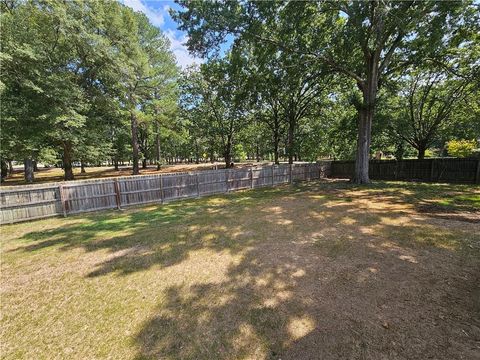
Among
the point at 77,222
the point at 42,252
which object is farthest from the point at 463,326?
the point at 77,222

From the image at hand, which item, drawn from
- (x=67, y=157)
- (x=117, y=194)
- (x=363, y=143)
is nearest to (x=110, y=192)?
(x=117, y=194)

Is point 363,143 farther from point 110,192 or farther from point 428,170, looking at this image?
point 110,192

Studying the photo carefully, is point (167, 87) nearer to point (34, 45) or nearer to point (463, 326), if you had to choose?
point (34, 45)

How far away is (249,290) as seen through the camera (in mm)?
3451

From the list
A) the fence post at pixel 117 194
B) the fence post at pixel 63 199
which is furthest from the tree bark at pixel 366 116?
the fence post at pixel 63 199

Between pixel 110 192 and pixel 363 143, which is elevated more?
pixel 363 143

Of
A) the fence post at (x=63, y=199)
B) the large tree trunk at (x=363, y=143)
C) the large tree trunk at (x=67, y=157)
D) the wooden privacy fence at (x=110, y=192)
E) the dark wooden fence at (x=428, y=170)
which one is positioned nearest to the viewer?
the wooden privacy fence at (x=110, y=192)

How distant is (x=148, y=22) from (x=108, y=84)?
26.3 feet

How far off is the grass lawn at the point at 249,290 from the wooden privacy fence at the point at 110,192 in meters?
1.23

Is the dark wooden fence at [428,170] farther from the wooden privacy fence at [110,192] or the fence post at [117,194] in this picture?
the fence post at [117,194]

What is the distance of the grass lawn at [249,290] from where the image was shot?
2.48m

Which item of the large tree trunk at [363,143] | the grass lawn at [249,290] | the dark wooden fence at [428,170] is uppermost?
the large tree trunk at [363,143]

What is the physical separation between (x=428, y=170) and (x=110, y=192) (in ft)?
61.5

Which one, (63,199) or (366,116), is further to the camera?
(366,116)
